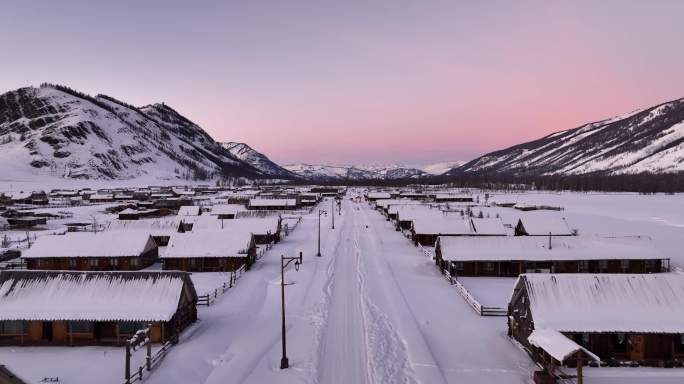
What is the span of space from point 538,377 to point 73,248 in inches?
1867

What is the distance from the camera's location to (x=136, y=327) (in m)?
27.6

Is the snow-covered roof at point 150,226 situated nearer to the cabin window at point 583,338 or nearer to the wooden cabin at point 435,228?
the wooden cabin at point 435,228

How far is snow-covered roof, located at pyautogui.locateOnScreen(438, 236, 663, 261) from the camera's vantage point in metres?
44.9

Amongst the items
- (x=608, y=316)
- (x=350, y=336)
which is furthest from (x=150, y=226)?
(x=608, y=316)

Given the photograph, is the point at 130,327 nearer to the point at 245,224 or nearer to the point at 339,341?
the point at 339,341

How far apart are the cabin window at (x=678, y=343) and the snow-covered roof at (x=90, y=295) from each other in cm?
2771

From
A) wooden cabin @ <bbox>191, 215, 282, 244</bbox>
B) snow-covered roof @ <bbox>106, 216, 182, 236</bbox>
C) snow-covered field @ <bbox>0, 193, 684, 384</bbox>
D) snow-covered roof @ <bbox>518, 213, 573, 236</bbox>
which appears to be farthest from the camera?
snow-covered roof @ <bbox>106, 216, 182, 236</bbox>

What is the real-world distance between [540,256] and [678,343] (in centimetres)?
2098

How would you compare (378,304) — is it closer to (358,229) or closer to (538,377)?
(538,377)

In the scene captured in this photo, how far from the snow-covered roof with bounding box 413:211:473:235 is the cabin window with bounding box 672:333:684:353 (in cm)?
3544

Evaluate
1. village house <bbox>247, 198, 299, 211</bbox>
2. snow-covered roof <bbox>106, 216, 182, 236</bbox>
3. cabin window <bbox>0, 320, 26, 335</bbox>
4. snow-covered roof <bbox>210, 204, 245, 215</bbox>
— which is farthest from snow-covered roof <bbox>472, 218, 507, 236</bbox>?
village house <bbox>247, 198, 299, 211</bbox>

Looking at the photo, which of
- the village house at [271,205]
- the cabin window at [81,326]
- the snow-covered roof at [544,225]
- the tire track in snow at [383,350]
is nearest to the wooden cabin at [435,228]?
the snow-covered roof at [544,225]

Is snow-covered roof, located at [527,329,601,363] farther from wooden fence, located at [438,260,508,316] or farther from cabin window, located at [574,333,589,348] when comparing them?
wooden fence, located at [438,260,508,316]

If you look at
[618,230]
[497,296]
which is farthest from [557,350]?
[618,230]
